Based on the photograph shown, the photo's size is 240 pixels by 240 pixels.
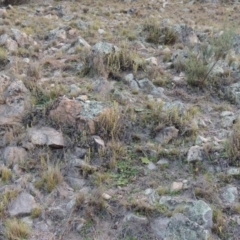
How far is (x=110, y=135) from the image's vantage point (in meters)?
3.88

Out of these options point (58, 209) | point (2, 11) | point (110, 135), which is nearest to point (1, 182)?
point (58, 209)

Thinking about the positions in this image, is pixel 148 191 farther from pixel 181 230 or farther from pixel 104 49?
pixel 104 49

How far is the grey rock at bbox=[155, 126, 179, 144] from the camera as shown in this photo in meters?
3.89

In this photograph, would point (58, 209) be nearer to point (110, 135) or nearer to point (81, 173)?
point (81, 173)

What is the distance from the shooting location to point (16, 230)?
2.93 m

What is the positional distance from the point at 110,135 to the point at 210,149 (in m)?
0.93

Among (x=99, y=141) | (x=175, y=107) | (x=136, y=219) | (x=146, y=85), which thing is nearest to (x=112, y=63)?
(x=146, y=85)

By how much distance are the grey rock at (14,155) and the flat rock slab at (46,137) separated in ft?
0.50

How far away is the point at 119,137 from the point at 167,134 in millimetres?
462

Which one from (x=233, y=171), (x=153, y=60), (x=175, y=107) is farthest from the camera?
(x=153, y=60)

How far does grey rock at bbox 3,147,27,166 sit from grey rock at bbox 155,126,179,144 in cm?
127

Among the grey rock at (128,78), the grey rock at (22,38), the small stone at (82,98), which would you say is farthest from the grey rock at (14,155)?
the grey rock at (22,38)

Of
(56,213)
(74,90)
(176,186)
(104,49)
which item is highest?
(104,49)

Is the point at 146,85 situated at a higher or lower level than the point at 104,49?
lower
